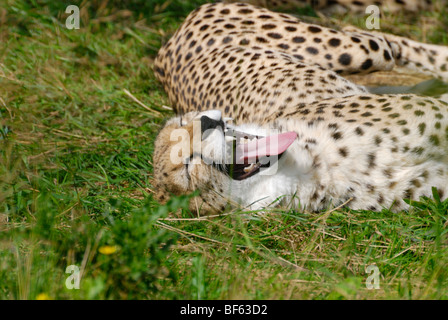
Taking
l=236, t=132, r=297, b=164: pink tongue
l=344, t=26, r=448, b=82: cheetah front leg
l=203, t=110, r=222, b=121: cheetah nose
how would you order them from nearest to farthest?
l=236, t=132, r=297, b=164: pink tongue < l=203, t=110, r=222, b=121: cheetah nose < l=344, t=26, r=448, b=82: cheetah front leg

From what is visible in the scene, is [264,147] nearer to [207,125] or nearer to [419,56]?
[207,125]

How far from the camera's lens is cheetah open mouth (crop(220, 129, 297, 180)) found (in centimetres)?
264

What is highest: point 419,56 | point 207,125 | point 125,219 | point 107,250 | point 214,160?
point 419,56

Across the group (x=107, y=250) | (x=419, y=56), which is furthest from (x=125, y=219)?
(x=419, y=56)

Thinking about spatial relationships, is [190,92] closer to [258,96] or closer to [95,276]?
[258,96]

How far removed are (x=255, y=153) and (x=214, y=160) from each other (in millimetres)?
172

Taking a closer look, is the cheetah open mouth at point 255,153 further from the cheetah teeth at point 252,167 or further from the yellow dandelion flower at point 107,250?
the yellow dandelion flower at point 107,250

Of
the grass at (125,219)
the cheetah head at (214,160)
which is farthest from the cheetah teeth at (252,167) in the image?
the grass at (125,219)

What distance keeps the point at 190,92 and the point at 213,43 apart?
36 cm

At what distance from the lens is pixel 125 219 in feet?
9.07

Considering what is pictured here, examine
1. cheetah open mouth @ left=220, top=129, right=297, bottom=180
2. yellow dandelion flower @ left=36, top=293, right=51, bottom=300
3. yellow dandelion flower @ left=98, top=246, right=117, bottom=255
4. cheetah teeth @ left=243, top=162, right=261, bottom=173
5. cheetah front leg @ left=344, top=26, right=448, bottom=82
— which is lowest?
yellow dandelion flower @ left=36, top=293, right=51, bottom=300

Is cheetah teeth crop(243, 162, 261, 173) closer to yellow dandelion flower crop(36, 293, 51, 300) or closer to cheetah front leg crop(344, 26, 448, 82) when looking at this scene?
yellow dandelion flower crop(36, 293, 51, 300)

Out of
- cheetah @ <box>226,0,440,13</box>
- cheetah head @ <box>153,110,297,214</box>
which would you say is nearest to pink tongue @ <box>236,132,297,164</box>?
cheetah head @ <box>153,110,297,214</box>

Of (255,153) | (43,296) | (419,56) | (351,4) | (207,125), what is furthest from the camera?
(351,4)
